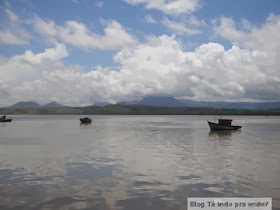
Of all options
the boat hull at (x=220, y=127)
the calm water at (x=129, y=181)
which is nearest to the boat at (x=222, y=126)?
the boat hull at (x=220, y=127)

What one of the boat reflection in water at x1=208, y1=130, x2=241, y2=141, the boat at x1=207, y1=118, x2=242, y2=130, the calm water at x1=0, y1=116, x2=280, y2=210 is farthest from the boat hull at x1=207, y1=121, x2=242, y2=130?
the calm water at x1=0, y1=116, x2=280, y2=210

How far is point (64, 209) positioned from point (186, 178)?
34.4 ft

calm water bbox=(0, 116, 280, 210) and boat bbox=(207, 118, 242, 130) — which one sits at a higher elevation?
boat bbox=(207, 118, 242, 130)

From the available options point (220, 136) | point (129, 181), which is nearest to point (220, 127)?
point (220, 136)

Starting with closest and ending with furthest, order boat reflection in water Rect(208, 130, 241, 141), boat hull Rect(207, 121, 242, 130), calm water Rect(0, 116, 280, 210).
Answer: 1. calm water Rect(0, 116, 280, 210)
2. boat reflection in water Rect(208, 130, 241, 141)
3. boat hull Rect(207, 121, 242, 130)

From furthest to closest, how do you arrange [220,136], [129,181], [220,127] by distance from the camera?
[220,127] → [220,136] → [129,181]

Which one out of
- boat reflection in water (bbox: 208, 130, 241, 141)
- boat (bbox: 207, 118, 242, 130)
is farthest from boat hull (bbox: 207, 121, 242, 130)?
boat reflection in water (bbox: 208, 130, 241, 141)

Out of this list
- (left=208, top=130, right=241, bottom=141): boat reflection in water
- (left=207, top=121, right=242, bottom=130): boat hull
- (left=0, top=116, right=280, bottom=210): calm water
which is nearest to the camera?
(left=0, top=116, right=280, bottom=210): calm water

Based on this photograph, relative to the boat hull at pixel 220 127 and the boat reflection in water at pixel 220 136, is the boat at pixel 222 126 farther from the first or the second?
the boat reflection in water at pixel 220 136

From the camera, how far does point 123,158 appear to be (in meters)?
31.5

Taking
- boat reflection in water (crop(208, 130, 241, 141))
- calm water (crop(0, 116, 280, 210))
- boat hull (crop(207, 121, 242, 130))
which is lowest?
boat reflection in water (crop(208, 130, 241, 141))

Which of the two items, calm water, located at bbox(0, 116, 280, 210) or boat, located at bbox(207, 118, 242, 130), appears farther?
boat, located at bbox(207, 118, 242, 130)

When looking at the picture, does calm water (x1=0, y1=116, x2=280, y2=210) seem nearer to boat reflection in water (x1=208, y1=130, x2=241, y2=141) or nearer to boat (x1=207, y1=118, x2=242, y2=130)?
boat reflection in water (x1=208, y1=130, x2=241, y2=141)

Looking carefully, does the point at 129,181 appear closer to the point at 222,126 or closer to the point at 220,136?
the point at 220,136
